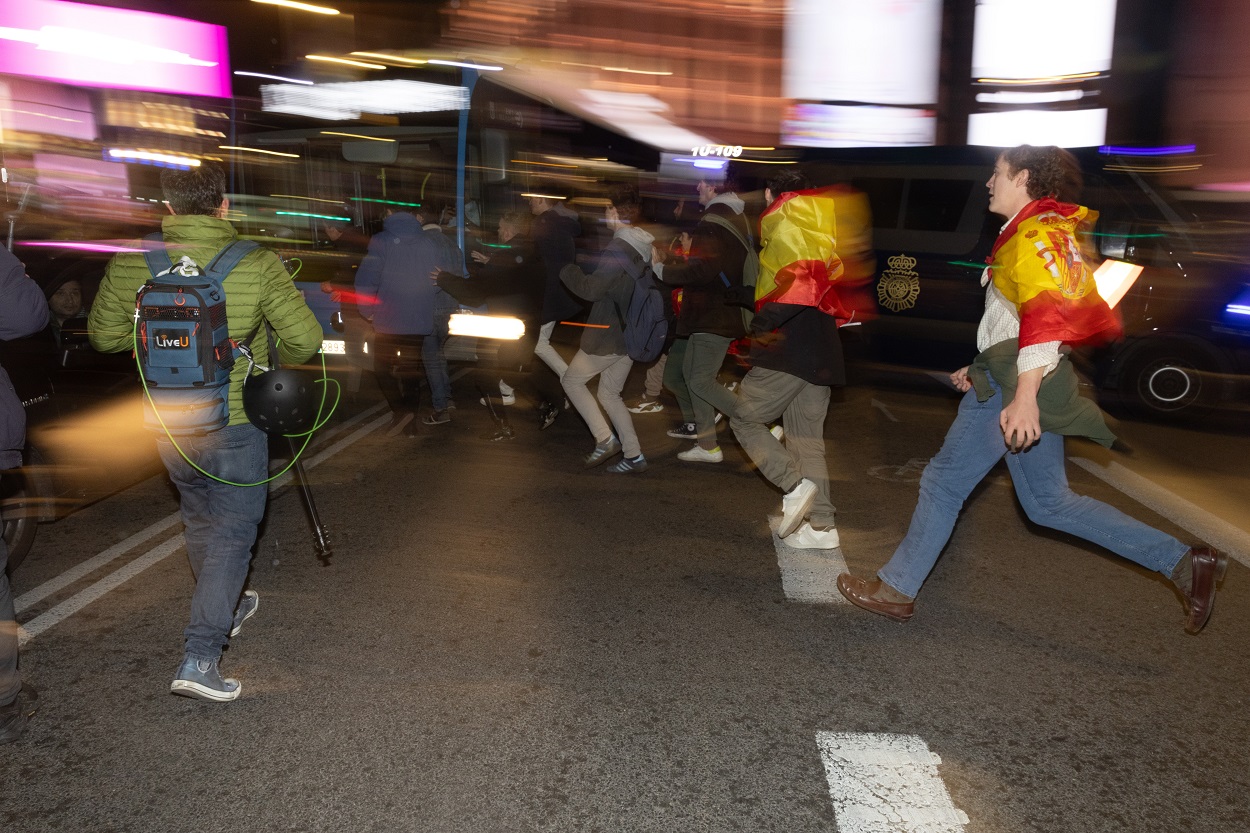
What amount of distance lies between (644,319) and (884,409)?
3484mm

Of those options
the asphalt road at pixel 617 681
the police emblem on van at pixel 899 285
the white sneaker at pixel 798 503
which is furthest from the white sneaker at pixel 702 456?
the police emblem on van at pixel 899 285

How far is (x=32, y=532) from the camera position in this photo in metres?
4.45

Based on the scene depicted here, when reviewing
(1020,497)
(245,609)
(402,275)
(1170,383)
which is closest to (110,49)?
(402,275)

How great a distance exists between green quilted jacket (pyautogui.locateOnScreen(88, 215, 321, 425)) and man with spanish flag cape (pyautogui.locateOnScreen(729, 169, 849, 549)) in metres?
2.21

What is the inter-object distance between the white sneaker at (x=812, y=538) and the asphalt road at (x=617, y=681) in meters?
0.07

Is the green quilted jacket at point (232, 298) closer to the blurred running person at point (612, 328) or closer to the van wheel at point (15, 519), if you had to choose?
the van wheel at point (15, 519)

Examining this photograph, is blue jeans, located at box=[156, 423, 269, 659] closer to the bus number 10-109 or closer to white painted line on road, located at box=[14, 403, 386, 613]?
white painted line on road, located at box=[14, 403, 386, 613]

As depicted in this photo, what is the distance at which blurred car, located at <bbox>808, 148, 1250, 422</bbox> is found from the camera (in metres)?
7.90

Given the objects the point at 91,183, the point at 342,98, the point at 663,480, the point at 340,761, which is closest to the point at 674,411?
the point at 663,480

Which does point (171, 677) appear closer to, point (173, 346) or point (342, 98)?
point (173, 346)

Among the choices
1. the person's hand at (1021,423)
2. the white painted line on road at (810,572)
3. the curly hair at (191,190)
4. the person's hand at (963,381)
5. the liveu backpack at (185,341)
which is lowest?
the white painted line on road at (810,572)

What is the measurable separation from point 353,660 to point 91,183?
590cm

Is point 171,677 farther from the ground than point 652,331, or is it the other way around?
point 652,331

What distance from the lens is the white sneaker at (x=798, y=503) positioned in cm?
471
